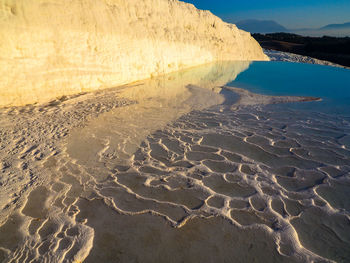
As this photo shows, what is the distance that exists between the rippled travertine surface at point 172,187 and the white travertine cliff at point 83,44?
714mm

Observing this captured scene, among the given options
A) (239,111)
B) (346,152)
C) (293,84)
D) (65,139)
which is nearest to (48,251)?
(65,139)

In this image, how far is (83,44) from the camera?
5.30 m

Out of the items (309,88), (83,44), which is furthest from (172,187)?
(309,88)

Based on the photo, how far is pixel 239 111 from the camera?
452 cm

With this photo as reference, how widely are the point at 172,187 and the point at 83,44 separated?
4480 mm

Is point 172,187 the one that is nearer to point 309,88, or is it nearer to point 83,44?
point 83,44

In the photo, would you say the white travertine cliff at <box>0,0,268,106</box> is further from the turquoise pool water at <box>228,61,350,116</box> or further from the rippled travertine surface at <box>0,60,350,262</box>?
the turquoise pool water at <box>228,61,350,116</box>

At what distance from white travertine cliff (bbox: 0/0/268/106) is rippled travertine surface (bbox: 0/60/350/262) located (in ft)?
2.34

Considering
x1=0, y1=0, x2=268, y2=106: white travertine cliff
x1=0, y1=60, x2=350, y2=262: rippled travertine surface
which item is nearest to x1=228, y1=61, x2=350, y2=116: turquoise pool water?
x1=0, y1=60, x2=350, y2=262: rippled travertine surface

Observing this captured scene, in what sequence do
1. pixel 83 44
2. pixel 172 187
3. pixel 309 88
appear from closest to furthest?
1. pixel 172 187
2. pixel 83 44
3. pixel 309 88

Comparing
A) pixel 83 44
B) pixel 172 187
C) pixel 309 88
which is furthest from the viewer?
pixel 309 88

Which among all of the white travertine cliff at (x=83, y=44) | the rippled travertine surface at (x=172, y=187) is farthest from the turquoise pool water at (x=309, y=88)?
the white travertine cliff at (x=83, y=44)

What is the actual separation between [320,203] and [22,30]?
5.15 meters

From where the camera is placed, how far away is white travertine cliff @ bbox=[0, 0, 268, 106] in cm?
413
